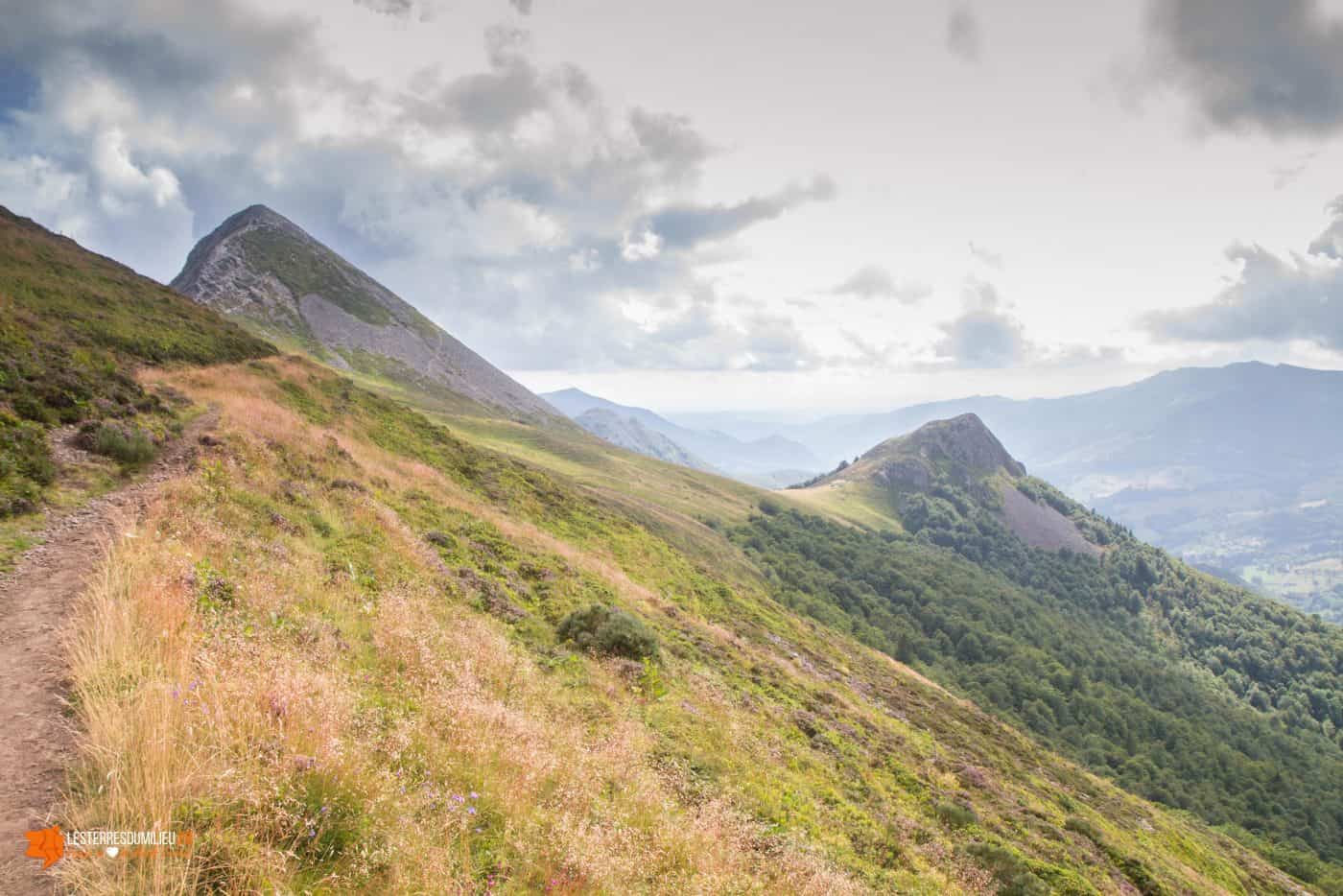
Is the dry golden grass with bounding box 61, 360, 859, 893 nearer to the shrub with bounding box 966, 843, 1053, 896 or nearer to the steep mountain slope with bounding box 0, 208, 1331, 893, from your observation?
the steep mountain slope with bounding box 0, 208, 1331, 893

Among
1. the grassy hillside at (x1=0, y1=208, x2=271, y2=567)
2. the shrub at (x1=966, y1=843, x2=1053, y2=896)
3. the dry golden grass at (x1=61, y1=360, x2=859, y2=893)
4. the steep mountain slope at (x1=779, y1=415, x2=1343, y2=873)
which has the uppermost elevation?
the grassy hillside at (x1=0, y1=208, x2=271, y2=567)

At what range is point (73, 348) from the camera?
22094 millimetres

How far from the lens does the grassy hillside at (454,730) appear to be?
4984 mm

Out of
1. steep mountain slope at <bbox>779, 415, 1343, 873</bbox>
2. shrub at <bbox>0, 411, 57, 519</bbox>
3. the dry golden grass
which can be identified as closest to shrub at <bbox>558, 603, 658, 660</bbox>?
the dry golden grass

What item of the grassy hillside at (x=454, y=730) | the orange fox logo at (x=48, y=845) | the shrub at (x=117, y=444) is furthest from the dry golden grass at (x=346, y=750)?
the shrub at (x=117, y=444)

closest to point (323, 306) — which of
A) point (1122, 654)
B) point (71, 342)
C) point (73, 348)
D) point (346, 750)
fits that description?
point (71, 342)

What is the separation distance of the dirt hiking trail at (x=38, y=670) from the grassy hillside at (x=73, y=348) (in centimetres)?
74

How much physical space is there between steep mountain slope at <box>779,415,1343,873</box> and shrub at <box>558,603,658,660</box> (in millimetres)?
63731

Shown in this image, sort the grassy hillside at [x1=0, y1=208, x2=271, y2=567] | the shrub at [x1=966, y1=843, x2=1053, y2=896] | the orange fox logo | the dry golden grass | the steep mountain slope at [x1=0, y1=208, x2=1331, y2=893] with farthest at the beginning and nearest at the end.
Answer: the shrub at [x1=966, y1=843, x2=1053, y2=896] → the grassy hillside at [x1=0, y1=208, x2=271, y2=567] → the steep mountain slope at [x1=0, y1=208, x2=1331, y2=893] → the dry golden grass → the orange fox logo

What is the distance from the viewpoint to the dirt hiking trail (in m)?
4.33

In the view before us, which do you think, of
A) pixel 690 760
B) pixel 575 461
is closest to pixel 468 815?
pixel 690 760

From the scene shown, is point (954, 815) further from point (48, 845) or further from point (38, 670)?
point (38, 670)

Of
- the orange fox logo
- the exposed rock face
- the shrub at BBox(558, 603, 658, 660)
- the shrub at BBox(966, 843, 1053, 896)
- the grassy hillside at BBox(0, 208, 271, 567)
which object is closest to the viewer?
the orange fox logo

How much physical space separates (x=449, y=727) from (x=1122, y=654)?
174308 millimetres
